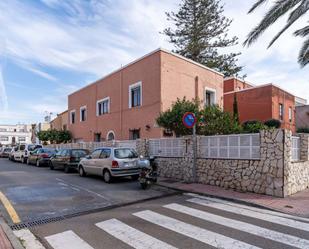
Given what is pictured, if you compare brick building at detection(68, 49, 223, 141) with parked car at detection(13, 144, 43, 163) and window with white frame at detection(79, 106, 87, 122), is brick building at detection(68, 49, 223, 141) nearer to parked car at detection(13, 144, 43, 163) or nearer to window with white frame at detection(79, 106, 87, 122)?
window with white frame at detection(79, 106, 87, 122)

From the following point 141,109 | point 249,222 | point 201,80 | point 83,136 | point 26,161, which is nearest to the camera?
point 249,222

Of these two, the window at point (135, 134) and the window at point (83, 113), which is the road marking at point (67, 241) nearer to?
the window at point (135, 134)

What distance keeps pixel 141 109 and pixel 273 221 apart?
15.5 m

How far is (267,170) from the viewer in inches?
360

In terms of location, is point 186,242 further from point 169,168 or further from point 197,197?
point 169,168

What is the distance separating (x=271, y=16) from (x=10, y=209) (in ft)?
37.2

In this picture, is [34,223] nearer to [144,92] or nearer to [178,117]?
[178,117]

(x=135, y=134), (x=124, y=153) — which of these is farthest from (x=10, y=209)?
(x=135, y=134)

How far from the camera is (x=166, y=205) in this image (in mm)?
8125

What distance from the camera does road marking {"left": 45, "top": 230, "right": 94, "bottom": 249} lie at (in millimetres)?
5070

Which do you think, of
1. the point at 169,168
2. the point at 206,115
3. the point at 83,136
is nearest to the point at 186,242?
the point at 169,168

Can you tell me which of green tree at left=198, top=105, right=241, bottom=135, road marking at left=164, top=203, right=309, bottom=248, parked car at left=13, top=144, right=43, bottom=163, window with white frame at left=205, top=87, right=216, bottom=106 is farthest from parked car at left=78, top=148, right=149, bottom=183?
parked car at left=13, top=144, right=43, bottom=163

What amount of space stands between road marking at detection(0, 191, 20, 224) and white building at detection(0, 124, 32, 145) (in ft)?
292

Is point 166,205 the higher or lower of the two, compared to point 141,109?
lower
